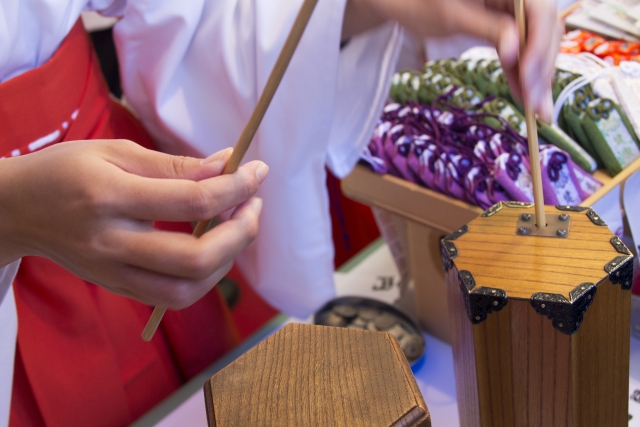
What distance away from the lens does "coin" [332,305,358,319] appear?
81cm

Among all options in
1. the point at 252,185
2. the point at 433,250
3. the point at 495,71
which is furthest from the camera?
the point at 495,71

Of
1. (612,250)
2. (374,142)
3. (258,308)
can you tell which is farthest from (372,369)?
(258,308)

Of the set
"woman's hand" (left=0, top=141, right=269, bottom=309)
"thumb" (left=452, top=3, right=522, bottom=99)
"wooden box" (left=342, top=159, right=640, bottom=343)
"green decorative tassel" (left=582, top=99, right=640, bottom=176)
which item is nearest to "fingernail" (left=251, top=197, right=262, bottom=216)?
"woman's hand" (left=0, top=141, right=269, bottom=309)

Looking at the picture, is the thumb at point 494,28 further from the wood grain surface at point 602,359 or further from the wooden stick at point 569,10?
the wooden stick at point 569,10

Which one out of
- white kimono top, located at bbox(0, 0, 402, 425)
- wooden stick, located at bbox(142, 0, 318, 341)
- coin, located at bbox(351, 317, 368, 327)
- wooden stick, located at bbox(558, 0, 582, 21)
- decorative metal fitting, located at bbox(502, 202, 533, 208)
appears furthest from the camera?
wooden stick, located at bbox(558, 0, 582, 21)

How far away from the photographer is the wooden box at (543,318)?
45cm

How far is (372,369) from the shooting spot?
45cm

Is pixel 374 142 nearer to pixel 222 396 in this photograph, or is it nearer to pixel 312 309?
→ pixel 312 309

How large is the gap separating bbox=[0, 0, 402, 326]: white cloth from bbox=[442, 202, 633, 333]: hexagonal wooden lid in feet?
0.92

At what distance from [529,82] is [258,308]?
5.23ft

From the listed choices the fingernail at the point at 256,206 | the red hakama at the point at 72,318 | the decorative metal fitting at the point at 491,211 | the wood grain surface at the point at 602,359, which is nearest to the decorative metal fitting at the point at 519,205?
the decorative metal fitting at the point at 491,211

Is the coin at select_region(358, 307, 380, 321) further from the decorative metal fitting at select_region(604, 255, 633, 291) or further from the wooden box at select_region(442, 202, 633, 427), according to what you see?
the decorative metal fitting at select_region(604, 255, 633, 291)

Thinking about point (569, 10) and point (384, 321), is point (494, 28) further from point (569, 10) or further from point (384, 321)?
point (569, 10)

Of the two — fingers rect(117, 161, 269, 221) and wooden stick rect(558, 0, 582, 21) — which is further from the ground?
fingers rect(117, 161, 269, 221)
